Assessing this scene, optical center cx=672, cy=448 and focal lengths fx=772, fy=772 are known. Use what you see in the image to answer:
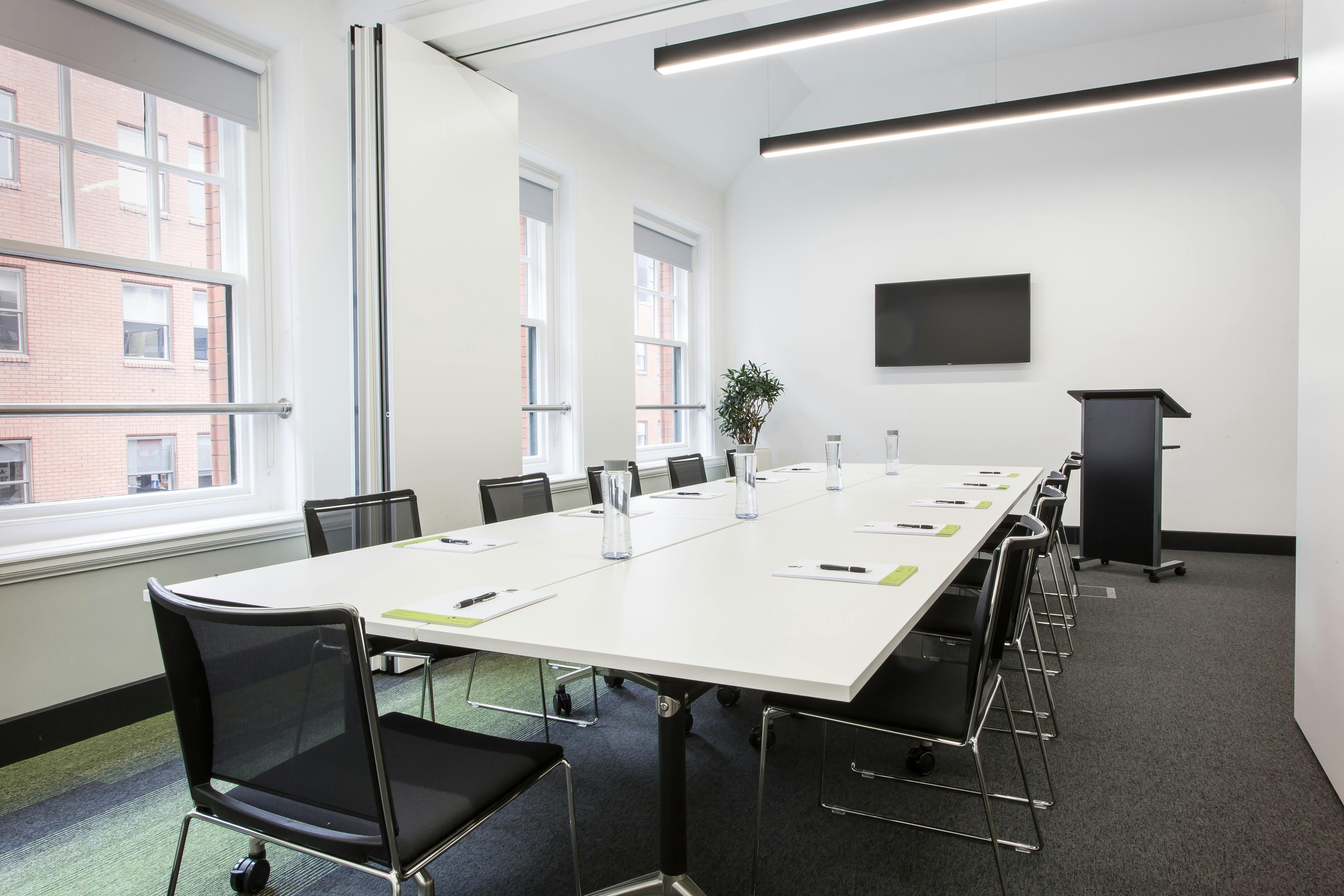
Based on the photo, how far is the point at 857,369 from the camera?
736cm

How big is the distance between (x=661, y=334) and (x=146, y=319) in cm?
455

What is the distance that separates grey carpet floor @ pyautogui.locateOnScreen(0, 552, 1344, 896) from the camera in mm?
1914

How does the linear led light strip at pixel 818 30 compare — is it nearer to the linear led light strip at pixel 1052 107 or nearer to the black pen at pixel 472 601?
the linear led light strip at pixel 1052 107

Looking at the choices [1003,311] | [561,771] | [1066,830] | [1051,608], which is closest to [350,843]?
[561,771]

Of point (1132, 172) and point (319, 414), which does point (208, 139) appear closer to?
point (319, 414)

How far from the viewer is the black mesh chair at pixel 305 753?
1.21m

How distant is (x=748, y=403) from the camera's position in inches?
288

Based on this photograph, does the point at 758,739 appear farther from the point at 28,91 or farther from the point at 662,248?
the point at 662,248

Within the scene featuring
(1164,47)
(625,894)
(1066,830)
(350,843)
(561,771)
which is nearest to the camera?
(350,843)

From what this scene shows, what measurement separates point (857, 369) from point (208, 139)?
5.51 metres

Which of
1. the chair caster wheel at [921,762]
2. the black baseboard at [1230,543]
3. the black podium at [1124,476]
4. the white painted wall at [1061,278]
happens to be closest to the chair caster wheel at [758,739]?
the chair caster wheel at [921,762]

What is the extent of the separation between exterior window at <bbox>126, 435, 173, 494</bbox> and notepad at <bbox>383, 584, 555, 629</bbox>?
217cm

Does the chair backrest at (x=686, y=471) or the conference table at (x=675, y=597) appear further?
the chair backrest at (x=686, y=471)

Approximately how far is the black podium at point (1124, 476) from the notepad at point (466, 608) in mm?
4524
